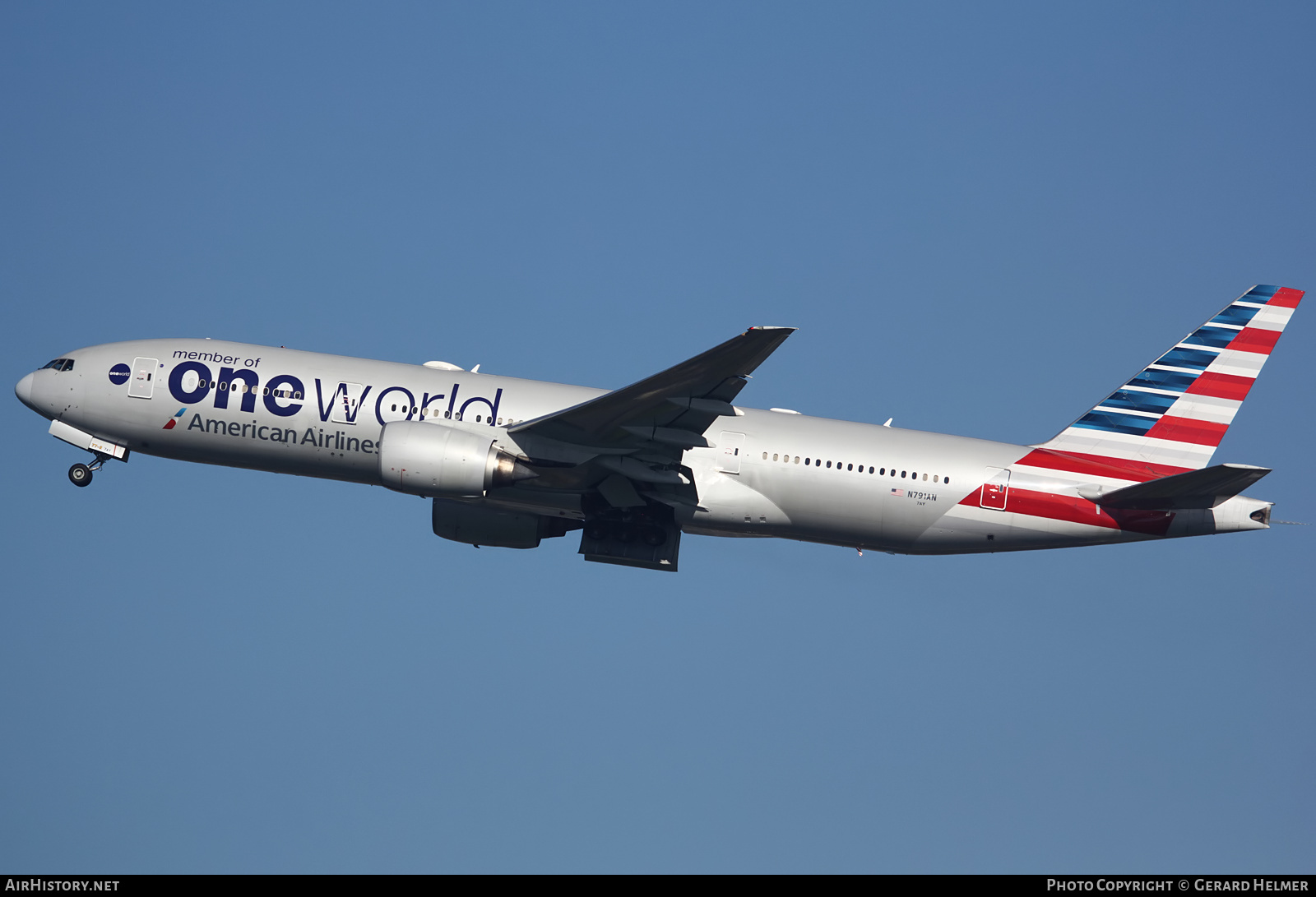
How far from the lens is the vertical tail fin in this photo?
1209 inches

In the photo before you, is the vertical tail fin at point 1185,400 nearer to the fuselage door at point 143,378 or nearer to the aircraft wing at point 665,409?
the aircraft wing at point 665,409

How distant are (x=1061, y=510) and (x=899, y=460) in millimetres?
4034

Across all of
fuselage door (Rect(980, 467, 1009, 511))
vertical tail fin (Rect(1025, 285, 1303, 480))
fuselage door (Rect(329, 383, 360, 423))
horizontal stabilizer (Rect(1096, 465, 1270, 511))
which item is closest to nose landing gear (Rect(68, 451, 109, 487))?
fuselage door (Rect(329, 383, 360, 423))

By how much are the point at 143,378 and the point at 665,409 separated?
519 inches

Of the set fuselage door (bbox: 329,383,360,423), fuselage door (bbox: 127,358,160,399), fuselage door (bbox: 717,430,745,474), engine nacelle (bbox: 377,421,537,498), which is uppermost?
fuselage door (bbox: 127,358,160,399)

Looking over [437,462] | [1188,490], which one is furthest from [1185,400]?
[437,462]

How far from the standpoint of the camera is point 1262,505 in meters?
28.5

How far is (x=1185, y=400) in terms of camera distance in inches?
1234

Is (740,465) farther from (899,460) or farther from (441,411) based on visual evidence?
(441,411)

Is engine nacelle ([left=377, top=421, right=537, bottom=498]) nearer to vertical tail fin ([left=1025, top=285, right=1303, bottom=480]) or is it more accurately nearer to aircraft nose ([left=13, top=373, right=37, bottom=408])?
aircraft nose ([left=13, top=373, right=37, bottom=408])

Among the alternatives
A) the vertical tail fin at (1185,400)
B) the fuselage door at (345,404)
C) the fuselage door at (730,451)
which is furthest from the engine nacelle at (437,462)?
the vertical tail fin at (1185,400)

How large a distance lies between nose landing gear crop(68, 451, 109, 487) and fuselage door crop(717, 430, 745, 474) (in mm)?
15739

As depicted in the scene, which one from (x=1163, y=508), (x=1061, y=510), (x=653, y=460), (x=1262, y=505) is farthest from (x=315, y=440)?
(x=1262, y=505)

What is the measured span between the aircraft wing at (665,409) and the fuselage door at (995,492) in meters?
6.81
